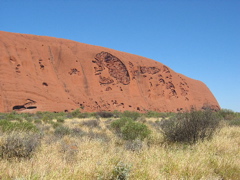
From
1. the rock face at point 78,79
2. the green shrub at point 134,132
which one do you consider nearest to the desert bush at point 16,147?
the green shrub at point 134,132

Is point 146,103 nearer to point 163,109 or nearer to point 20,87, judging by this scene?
point 163,109

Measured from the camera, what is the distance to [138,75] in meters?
51.0

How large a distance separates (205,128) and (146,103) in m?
40.6

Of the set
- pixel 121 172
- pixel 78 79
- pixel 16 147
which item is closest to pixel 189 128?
pixel 121 172

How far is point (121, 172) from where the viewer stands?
11.5ft

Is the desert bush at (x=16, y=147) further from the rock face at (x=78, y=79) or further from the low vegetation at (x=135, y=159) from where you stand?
the rock face at (x=78, y=79)

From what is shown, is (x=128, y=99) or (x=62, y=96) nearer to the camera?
(x=62, y=96)

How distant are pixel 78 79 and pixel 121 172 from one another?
39128 mm

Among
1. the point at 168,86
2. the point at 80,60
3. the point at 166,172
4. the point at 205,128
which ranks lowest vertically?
the point at 166,172

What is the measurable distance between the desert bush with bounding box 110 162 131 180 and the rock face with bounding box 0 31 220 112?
29887 millimetres

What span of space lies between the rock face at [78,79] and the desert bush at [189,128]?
27710 millimetres

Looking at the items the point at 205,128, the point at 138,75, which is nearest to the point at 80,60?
the point at 138,75

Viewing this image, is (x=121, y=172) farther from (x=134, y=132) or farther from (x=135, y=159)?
(x=134, y=132)

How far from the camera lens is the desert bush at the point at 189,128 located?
23.3ft
